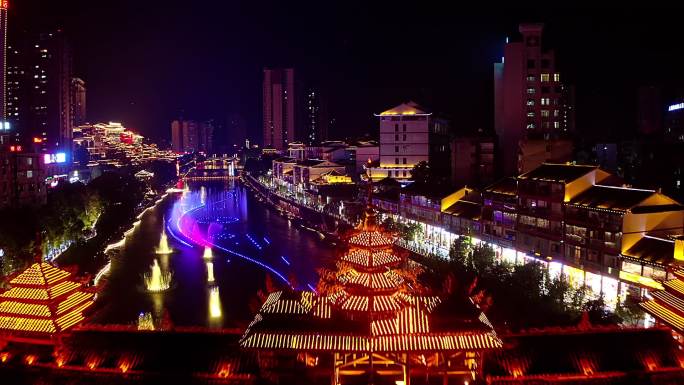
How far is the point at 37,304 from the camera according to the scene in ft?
28.9

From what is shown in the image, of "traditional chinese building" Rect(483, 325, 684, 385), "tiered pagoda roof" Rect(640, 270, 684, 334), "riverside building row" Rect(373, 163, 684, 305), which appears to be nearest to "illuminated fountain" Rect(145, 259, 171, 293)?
"riverside building row" Rect(373, 163, 684, 305)

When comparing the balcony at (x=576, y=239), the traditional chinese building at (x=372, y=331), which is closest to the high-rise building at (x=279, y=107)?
the balcony at (x=576, y=239)

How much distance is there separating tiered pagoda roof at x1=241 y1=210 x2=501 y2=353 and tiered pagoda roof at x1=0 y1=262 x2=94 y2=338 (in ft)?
9.50

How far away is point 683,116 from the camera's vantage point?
33250 mm

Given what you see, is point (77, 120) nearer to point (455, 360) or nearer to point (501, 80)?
point (501, 80)

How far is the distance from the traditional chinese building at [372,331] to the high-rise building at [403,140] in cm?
3673

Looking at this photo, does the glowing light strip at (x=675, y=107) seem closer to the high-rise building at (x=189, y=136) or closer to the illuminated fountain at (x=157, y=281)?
the illuminated fountain at (x=157, y=281)

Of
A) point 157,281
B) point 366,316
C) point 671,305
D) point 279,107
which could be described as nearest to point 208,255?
point 157,281

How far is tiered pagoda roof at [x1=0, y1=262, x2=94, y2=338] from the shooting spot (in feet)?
28.8

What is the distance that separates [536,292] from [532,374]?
357 inches

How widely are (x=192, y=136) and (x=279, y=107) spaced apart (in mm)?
58839

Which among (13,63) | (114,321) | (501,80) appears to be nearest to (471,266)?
A: (114,321)

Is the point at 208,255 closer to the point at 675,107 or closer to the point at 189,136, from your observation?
the point at 675,107

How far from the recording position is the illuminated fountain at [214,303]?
1998 centimetres
